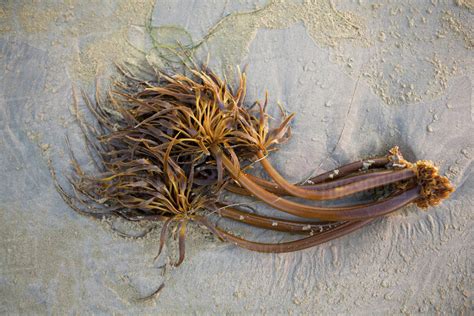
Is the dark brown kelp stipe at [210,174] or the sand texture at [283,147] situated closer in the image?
the dark brown kelp stipe at [210,174]

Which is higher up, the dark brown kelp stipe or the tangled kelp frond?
the tangled kelp frond

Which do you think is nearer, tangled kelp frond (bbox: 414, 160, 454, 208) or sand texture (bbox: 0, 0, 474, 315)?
tangled kelp frond (bbox: 414, 160, 454, 208)

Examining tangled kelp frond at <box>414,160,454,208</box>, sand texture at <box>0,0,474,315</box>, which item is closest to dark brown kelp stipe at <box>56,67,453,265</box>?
tangled kelp frond at <box>414,160,454,208</box>

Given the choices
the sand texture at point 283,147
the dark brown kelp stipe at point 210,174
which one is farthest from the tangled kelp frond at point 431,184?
the sand texture at point 283,147

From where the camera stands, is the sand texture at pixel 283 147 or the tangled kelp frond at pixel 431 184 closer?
the tangled kelp frond at pixel 431 184

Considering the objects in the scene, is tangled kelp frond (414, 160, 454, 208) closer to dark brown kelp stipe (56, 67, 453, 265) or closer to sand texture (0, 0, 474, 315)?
dark brown kelp stipe (56, 67, 453, 265)

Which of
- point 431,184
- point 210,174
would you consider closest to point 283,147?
point 210,174

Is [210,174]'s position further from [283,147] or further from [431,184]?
[431,184]

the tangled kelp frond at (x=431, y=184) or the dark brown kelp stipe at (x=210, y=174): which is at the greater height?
the tangled kelp frond at (x=431, y=184)

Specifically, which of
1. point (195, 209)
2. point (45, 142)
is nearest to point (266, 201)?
point (195, 209)

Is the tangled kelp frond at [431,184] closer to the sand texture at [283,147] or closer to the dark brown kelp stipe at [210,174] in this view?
the dark brown kelp stipe at [210,174]
